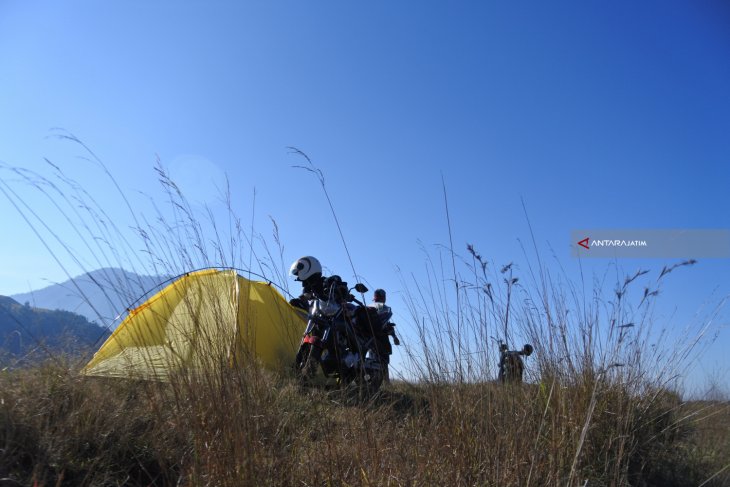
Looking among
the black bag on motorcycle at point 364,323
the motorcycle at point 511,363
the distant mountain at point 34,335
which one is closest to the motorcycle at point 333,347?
the black bag on motorcycle at point 364,323

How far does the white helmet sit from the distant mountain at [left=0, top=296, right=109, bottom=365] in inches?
71.8

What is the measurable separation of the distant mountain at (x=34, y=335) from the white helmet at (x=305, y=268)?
1.82m

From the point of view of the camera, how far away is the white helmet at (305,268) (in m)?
4.18

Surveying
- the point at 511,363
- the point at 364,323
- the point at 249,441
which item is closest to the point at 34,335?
the point at 249,441

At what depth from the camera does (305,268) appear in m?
4.18

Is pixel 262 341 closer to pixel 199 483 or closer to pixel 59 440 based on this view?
pixel 59 440

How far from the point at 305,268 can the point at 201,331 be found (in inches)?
98.4

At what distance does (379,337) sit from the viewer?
14.3 ft

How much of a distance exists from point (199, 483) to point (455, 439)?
934mm

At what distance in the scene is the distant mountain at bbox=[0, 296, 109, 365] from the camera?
2.17 meters

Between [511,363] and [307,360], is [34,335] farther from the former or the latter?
[511,363]

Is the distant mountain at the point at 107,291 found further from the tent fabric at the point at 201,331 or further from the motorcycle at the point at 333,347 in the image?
the motorcycle at the point at 333,347

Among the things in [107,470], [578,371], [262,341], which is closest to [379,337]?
[262,341]

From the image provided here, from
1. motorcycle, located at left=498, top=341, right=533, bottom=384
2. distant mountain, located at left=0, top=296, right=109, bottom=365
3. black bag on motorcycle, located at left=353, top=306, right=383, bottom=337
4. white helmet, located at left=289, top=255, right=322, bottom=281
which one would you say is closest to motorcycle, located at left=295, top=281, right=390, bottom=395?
black bag on motorcycle, located at left=353, top=306, right=383, bottom=337
